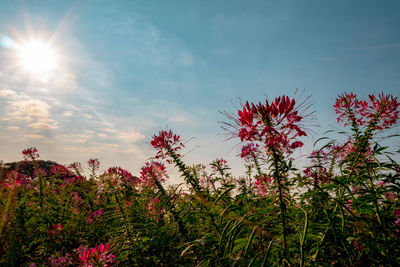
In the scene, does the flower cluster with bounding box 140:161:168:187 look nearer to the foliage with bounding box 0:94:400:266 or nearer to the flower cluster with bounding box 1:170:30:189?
the foliage with bounding box 0:94:400:266

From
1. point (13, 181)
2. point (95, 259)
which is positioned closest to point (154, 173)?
Result: point (95, 259)

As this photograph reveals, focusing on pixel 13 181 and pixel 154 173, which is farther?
pixel 13 181

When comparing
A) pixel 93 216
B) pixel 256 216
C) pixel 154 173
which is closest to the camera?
pixel 256 216

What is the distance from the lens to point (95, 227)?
3775 mm

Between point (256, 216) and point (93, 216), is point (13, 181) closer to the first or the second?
point (93, 216)

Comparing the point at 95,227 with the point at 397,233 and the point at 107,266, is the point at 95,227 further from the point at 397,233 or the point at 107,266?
the point at 397,233

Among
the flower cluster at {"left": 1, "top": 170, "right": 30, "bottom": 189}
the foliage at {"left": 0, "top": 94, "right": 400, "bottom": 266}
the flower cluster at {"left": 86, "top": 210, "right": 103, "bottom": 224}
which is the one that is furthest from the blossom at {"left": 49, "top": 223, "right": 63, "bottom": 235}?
the flower cluster at {"left": 1, "top": 170, "right": 30, "bottom": 189}

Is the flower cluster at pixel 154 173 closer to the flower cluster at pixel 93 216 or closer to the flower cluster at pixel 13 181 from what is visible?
the flower cluster at pixel 93 216

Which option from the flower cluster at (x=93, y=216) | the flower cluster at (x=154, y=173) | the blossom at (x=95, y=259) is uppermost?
the flower cluster at (x=154, y=173)

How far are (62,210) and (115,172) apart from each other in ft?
5.18

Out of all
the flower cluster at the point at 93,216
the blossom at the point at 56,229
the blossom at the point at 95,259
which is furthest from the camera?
the flower cluster at the point at 93,216

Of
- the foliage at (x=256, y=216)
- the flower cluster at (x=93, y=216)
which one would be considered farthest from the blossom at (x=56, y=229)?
the flower cluster at (x=93, y=216)

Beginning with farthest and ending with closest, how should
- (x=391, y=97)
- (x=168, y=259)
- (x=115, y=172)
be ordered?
(x=115, y=172), (x=168, y=259), (x=391, y=97)

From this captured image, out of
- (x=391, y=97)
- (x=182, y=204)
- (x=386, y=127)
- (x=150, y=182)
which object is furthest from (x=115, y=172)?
(x=391, y=97)
